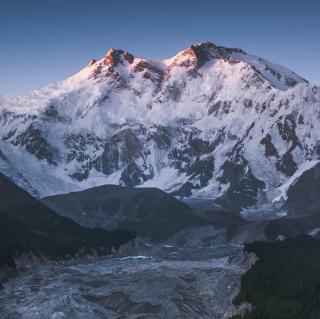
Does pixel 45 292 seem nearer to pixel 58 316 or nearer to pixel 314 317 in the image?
pixel 58 316

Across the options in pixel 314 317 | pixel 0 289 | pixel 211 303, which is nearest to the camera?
pixel 314 317

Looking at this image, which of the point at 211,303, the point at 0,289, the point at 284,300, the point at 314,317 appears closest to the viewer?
the point at 314,317

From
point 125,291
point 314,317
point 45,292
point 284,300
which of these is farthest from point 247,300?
point 45,292

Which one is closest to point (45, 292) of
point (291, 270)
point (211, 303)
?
point (211, 303)

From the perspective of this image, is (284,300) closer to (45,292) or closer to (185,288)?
(185,288)

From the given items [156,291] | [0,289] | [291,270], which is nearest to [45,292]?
[0,289]

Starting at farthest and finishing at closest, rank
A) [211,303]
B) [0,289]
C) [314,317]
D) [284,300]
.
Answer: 1. [0,289]
2. [211,303]
3. [284,300]
4. [314,317]

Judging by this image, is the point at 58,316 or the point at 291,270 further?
the point at 291,270

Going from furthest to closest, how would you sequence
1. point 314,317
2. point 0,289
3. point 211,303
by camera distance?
point 0,289
point 211,303
point 314,317

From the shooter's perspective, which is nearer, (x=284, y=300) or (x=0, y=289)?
(x=284, y=300)
